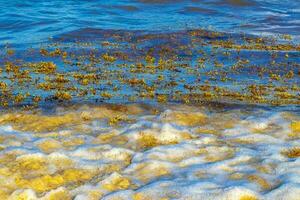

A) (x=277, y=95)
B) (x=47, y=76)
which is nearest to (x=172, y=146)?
(x=277, y=95)

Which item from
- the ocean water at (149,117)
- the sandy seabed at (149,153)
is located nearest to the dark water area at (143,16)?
the ocean water at (149,117)

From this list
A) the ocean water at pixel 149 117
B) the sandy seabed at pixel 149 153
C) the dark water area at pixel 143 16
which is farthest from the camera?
the dark water area at pixel 143 16

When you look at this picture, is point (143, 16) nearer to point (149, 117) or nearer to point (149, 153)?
point (149, 117)

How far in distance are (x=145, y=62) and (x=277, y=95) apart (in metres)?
5.20

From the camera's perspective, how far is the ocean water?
260 inches

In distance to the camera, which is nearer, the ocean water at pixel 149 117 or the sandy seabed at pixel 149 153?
the sandy seabed at pixel 149 153

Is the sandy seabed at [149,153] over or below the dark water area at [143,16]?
over

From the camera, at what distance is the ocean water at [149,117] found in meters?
6.61

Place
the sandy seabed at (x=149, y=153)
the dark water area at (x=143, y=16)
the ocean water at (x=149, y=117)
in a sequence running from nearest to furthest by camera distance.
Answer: the sandy seabed at (x=149, y=153) < the ocean water at (x=149, y=117) < the dark water area at (x=143, y=16)

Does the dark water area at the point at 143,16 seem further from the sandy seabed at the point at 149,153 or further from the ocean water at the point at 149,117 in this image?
the sandy seabed at the point at 149,153

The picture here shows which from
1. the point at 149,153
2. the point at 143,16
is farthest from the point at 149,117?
the point at 143,16

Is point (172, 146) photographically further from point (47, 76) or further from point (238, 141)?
point (47, 76)

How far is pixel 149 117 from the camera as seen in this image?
921cm

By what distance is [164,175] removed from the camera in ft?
22.6
